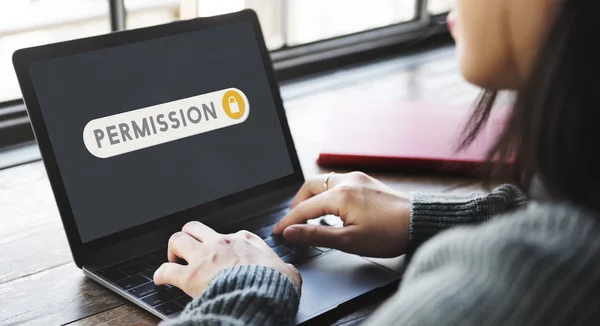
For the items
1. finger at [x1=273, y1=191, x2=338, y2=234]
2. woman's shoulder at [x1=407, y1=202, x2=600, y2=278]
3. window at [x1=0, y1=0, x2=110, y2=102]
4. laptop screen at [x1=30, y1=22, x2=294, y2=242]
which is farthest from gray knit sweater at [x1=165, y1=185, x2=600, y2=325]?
window at [x1=0, y1=0, x2=110, y2=102]

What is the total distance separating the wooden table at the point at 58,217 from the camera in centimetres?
90

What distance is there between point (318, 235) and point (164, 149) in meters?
0.25

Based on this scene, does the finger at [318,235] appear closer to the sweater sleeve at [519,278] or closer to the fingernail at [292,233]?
the fingernail at [292,233]

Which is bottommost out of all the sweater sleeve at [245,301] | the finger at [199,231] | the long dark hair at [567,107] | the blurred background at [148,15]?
the blurred background at [148,15]

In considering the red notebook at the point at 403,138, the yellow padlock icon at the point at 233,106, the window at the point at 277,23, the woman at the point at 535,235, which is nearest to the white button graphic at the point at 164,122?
the yellow padlock icon at the point at 233,106

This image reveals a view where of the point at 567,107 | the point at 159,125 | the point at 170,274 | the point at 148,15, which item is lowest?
the point at 148,15

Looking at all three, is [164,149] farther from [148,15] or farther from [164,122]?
[148,15]

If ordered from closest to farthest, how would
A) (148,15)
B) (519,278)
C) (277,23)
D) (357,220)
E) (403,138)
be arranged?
(519,278) → (357,220) → (403,138) → (277,23) → (148,15)

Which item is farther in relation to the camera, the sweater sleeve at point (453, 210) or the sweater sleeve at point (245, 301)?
the sweater sleeve at point (453, 210)

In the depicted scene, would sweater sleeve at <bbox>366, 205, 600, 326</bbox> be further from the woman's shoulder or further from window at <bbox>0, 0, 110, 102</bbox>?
window at <bbox>0, 0, 110, 102</bbox>

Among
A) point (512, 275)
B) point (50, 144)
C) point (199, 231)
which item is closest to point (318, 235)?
point (199, 231)

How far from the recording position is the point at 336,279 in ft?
3.05

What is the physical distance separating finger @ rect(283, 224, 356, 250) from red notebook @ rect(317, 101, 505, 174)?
1.03ft

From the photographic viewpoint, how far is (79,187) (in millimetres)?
971
